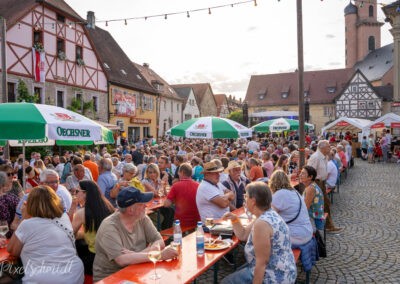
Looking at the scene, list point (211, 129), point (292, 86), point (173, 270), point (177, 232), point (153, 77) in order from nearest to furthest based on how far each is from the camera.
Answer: point (173, 270) < point (177, 232) < point (211, 129) < point (153, 77) < point (292, 86)

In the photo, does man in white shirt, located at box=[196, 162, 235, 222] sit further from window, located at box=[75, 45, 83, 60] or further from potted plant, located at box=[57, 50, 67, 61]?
window, located at box=[75, 45, 83, 60]

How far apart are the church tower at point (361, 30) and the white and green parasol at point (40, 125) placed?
6460cm

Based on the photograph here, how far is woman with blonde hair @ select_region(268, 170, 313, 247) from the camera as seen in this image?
4.47 metres

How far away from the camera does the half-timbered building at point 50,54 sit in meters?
18.3

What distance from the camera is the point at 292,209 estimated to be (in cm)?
446

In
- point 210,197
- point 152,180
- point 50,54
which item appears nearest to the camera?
point 210,197

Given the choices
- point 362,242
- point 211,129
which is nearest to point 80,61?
point 211,129

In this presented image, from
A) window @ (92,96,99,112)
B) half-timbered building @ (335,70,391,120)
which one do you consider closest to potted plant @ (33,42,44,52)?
window @ (92,96,99,112)

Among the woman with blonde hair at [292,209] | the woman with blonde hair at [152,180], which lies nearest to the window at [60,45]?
the woman with blonde hair at [152,180]

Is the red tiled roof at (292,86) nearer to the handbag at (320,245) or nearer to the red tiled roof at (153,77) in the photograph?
the red tiled roof at (153,77)

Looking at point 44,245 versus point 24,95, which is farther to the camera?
point 24,95

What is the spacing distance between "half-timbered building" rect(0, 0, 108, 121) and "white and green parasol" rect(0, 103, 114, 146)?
14.5 m

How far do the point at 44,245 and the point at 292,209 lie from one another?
111 inches

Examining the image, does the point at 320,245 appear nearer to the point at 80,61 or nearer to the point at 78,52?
the point at 80,61
